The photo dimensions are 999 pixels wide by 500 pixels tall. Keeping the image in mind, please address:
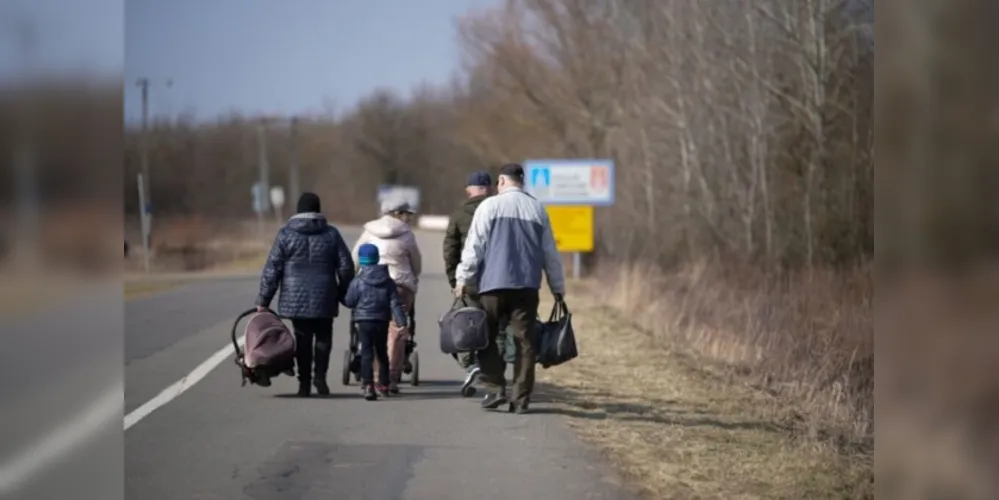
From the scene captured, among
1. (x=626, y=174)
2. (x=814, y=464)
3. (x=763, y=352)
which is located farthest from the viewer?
(x=626, y=174)

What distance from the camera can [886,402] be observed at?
4.40 metres

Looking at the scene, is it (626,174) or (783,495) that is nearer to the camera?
(783,495)

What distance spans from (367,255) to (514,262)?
1371 mm

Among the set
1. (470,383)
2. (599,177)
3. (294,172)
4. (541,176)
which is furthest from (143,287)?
(599,177)

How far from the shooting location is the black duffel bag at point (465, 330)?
753 cm

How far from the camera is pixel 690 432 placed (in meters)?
6.79

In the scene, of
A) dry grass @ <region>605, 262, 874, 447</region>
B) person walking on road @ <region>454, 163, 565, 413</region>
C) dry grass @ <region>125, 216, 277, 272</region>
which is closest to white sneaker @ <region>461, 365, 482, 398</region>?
person walking on road @ <region>454, 163, 565, 413</region>

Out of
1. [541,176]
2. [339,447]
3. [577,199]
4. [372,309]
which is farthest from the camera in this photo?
[577,199]

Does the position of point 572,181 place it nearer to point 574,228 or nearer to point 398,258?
point 574,228

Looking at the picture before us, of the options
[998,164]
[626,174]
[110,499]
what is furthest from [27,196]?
[626,174]

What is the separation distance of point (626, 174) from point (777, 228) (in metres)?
4.77

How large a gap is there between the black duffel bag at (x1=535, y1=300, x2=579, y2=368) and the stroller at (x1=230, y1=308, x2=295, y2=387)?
1.67 m

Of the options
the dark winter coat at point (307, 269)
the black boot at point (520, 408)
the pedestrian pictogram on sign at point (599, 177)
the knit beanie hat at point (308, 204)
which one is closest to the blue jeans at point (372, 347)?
the dark winter coat at point (307, 269)

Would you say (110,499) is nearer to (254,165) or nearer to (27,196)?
(27,196)
